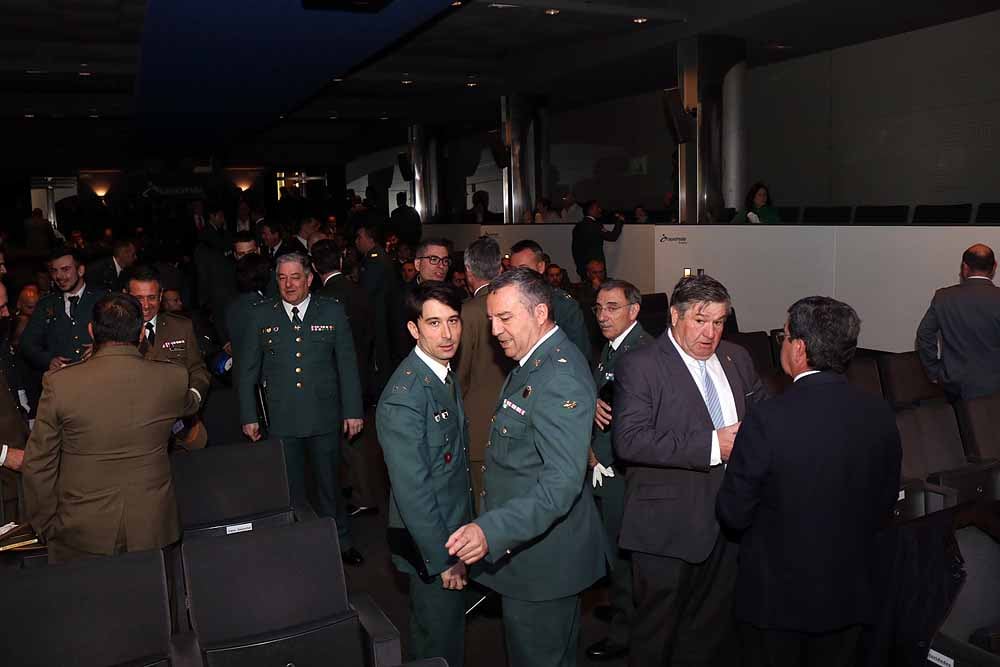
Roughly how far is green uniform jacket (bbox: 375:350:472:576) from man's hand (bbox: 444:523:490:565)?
0.24 metres

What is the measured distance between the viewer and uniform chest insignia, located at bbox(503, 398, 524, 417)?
2412mm

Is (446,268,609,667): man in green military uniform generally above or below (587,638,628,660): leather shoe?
above

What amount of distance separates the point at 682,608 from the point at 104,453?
204cm

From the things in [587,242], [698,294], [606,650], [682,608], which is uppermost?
[587,242]

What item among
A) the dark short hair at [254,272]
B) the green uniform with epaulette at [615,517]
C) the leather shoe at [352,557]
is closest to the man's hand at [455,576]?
the green uniform with epaulette at [615,517]

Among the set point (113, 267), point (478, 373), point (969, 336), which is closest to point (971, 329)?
point (969, 336)

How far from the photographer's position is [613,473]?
3.48m

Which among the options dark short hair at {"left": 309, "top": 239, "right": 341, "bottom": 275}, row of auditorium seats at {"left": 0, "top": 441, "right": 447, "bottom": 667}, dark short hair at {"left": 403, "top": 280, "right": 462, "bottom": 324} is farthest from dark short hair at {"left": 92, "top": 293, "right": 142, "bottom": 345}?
dark short hair at {"left": 309, "top": 239, "right": 341, "bottom": 275}

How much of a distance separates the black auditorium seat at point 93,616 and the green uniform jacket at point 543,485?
3.02 feet

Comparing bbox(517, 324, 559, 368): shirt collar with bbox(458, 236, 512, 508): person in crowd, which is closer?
bbox(517, 324, 559, 368): shirt collar

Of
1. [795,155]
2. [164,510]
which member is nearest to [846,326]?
[164,510]

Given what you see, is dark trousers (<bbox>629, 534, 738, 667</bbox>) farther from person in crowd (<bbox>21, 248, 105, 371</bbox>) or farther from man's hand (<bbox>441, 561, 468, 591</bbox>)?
person in crowd (<bbox>21, 248, 105, 371</bbox>)

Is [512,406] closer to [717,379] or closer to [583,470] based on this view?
[583,470]

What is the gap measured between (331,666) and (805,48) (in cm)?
1236
